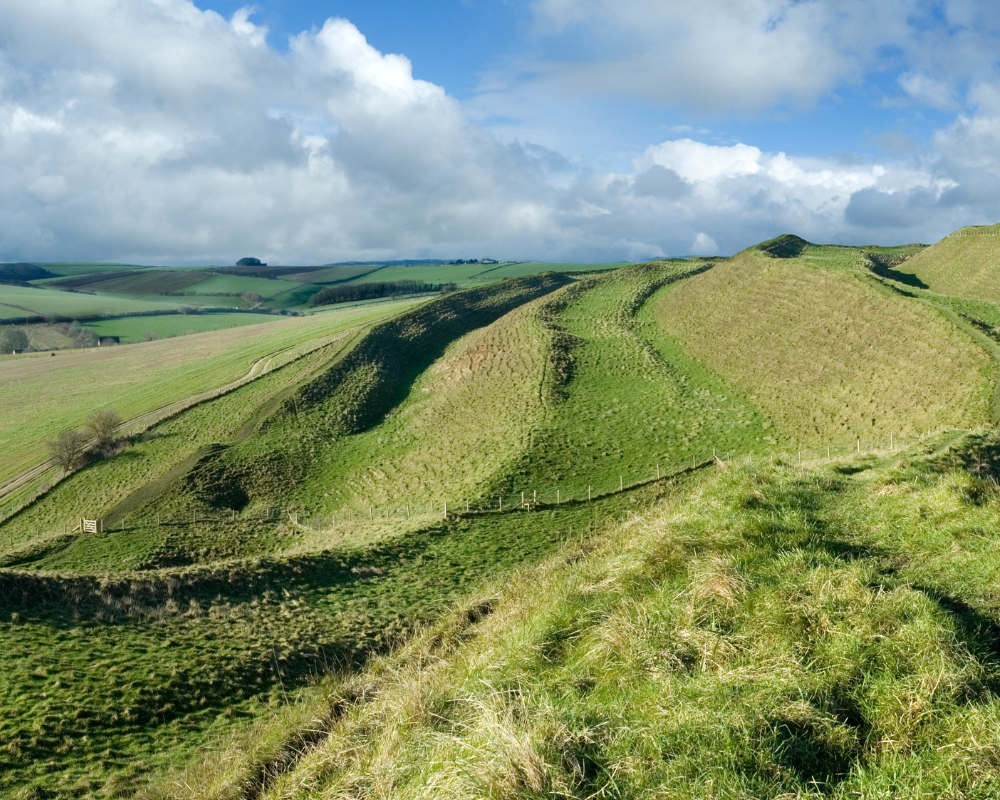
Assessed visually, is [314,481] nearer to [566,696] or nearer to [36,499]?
[36,499]

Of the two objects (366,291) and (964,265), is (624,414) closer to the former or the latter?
(964,265)

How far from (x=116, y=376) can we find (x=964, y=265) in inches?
3604

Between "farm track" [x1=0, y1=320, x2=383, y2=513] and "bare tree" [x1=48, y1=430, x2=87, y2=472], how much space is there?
1.00 m

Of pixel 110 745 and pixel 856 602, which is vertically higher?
pixel 856 602

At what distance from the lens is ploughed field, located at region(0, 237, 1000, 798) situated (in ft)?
20.7

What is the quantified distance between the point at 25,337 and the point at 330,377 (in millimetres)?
82699

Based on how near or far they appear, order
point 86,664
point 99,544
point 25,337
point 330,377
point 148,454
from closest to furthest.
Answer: point 86,664 < point 99,544 < point 148,454 < point 330,377 < point 25,337

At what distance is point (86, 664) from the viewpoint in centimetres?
1538

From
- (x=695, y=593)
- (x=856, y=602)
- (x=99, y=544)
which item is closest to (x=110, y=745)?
(x=695, y=593)

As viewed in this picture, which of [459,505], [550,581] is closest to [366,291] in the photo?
[459,505]

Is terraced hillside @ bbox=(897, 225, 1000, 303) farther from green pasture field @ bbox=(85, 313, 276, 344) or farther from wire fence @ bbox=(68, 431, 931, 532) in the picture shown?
green pasture field @ bbox=(85, 313, 276, 344)

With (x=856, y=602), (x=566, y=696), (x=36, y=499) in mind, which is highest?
(x=856, y=602)

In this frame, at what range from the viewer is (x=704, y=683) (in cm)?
702

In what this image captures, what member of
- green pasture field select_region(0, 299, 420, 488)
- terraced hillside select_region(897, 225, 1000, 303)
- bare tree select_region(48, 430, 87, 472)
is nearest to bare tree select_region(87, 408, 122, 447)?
bare tree select_region(48, 430, 87, 472)
